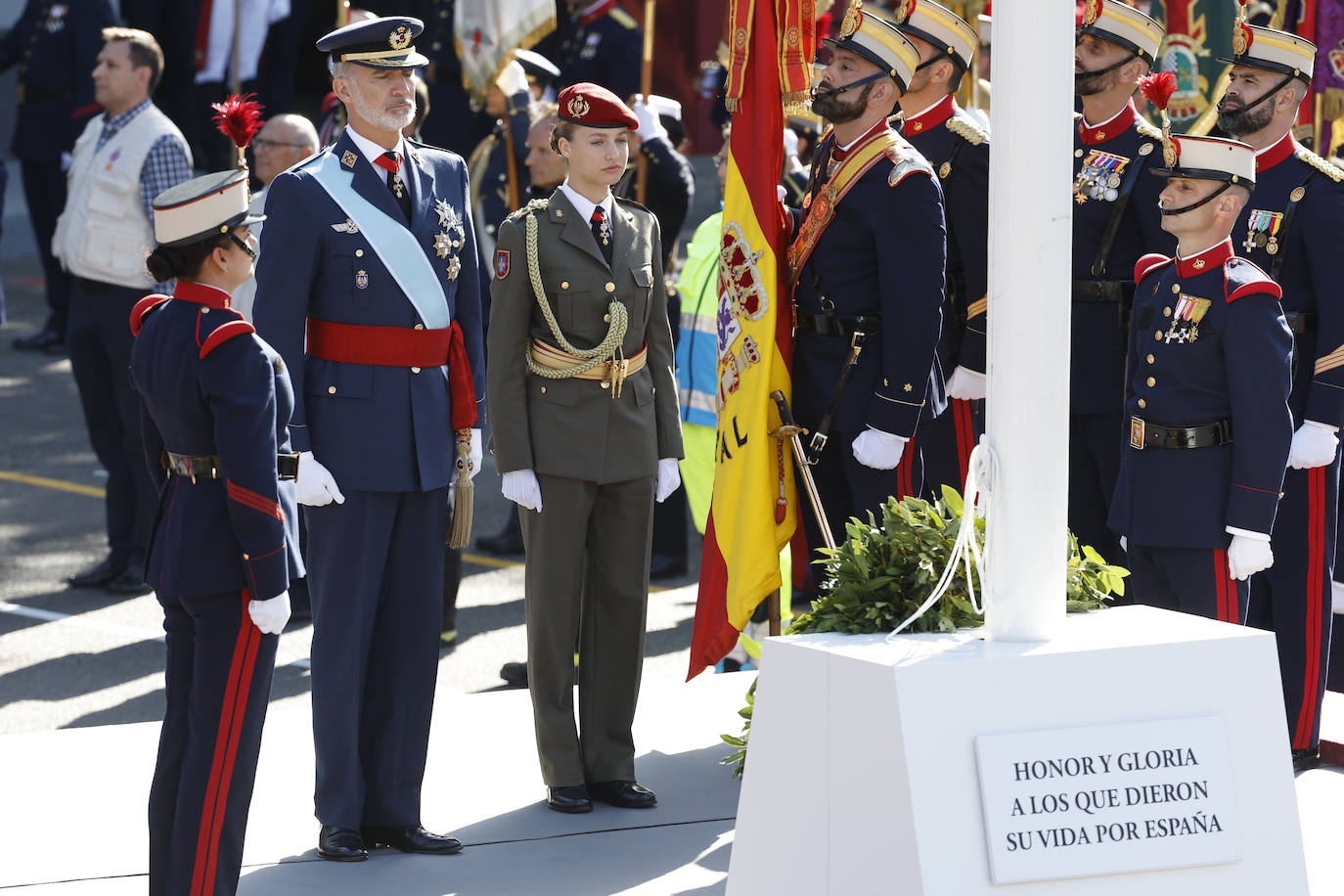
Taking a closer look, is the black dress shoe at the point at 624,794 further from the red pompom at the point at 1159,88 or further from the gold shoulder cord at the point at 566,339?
the red pompom at the point at 1159,88

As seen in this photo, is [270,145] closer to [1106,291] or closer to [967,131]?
[967,131]

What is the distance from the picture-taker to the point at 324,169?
493 cm

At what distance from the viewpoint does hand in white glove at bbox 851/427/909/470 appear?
5289 millimetres

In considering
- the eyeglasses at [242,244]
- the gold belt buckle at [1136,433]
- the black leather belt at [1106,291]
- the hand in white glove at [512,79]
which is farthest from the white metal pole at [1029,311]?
the hand in white glove at [512,79]

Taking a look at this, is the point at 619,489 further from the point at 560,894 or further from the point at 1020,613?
the point at 1020,613

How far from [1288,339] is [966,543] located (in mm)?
1522

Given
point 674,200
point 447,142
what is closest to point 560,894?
point 674,200

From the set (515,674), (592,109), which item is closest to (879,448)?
(592,109)

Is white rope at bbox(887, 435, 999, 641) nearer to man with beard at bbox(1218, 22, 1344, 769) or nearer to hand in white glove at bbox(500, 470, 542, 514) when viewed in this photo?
hand in white glove at bbox(500, 470, 542, 514)

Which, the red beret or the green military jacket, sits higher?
the red beret

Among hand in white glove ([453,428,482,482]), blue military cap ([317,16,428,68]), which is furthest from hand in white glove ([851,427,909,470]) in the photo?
blue military cap ([317,16,428,68])

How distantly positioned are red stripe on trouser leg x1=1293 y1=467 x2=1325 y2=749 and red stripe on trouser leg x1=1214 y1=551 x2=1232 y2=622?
1.96 feet

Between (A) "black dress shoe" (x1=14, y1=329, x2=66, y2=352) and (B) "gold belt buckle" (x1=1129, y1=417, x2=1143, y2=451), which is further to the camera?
(A) "black dress shoe" (x1=14, y1=329, x2=66, y2=352)

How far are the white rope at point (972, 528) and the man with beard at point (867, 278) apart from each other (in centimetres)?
129
